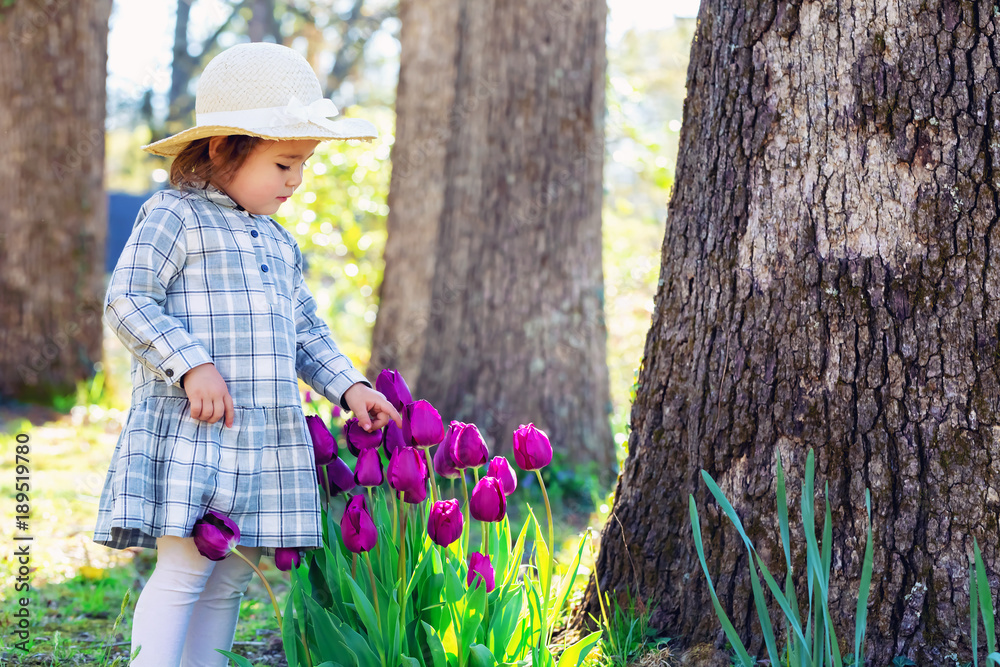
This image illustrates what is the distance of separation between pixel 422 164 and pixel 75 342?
2.83 m

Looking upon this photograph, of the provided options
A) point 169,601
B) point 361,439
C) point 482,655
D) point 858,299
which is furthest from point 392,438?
point 858,299

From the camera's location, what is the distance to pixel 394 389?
5.66ft

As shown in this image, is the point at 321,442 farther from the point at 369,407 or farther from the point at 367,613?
the point at 367,613

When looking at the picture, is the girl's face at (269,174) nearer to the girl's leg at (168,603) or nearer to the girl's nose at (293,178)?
the girl's nose at (293,178)

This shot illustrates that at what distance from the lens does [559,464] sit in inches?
163

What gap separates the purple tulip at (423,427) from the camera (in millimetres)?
1555

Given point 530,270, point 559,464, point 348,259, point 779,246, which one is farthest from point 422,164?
point 779,246

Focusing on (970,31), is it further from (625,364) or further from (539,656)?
(625,364)

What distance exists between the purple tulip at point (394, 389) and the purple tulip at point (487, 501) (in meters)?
0.30

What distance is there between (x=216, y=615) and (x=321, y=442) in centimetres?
50

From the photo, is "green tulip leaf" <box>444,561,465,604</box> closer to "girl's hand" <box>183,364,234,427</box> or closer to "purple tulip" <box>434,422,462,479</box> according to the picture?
"purple tulip" <box>434,422,462,479</box>

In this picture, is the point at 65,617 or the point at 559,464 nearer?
the point at 65,617

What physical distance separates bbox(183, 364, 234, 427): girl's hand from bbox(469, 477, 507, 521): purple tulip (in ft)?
1.69

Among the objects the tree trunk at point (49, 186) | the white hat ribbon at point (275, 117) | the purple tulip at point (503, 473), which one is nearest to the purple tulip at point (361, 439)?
the purple tulip at point (503, 473)
